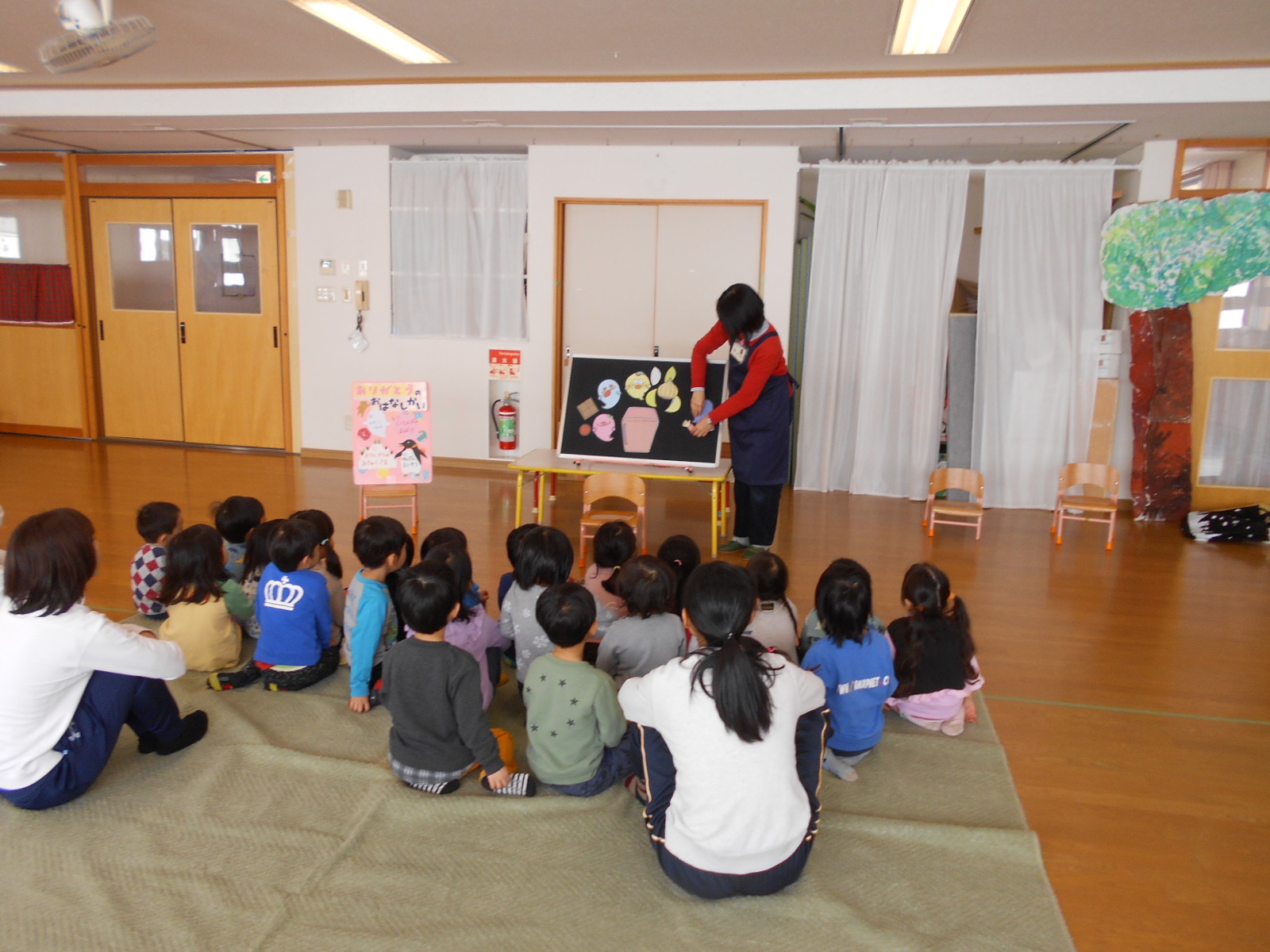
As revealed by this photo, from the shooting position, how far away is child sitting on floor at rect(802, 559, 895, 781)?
8.52ft

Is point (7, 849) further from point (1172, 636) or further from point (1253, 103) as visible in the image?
point (1253, 103)

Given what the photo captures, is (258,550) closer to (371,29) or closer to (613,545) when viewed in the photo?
(613,545)

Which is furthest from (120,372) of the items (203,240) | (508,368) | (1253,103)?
(1253,103)

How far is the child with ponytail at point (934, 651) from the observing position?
2.85 metres

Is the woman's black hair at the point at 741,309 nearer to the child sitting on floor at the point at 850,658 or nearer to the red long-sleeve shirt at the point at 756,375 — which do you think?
the red long-sleeve shirt at the point at 756,375

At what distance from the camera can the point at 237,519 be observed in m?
3.71

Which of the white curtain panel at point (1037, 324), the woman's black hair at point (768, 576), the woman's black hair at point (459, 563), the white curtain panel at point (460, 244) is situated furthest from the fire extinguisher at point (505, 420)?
the woman's black hair at point (768, 576)

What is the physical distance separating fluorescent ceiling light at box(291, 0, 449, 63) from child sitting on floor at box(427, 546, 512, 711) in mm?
2962

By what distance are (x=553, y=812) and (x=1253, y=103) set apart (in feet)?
17.8

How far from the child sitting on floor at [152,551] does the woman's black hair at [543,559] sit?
1.50m

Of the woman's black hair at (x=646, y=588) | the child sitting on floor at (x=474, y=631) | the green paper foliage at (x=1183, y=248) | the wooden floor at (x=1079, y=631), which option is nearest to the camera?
the wooden floor at (x=1079, y=631)

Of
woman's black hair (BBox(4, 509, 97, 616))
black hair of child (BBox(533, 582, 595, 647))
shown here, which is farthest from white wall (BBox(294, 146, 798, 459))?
woman's black hair (BBox(4, 509, 97, 616))

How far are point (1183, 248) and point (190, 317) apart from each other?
25.5ft

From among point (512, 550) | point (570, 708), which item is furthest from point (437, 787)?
point (512, 550)
